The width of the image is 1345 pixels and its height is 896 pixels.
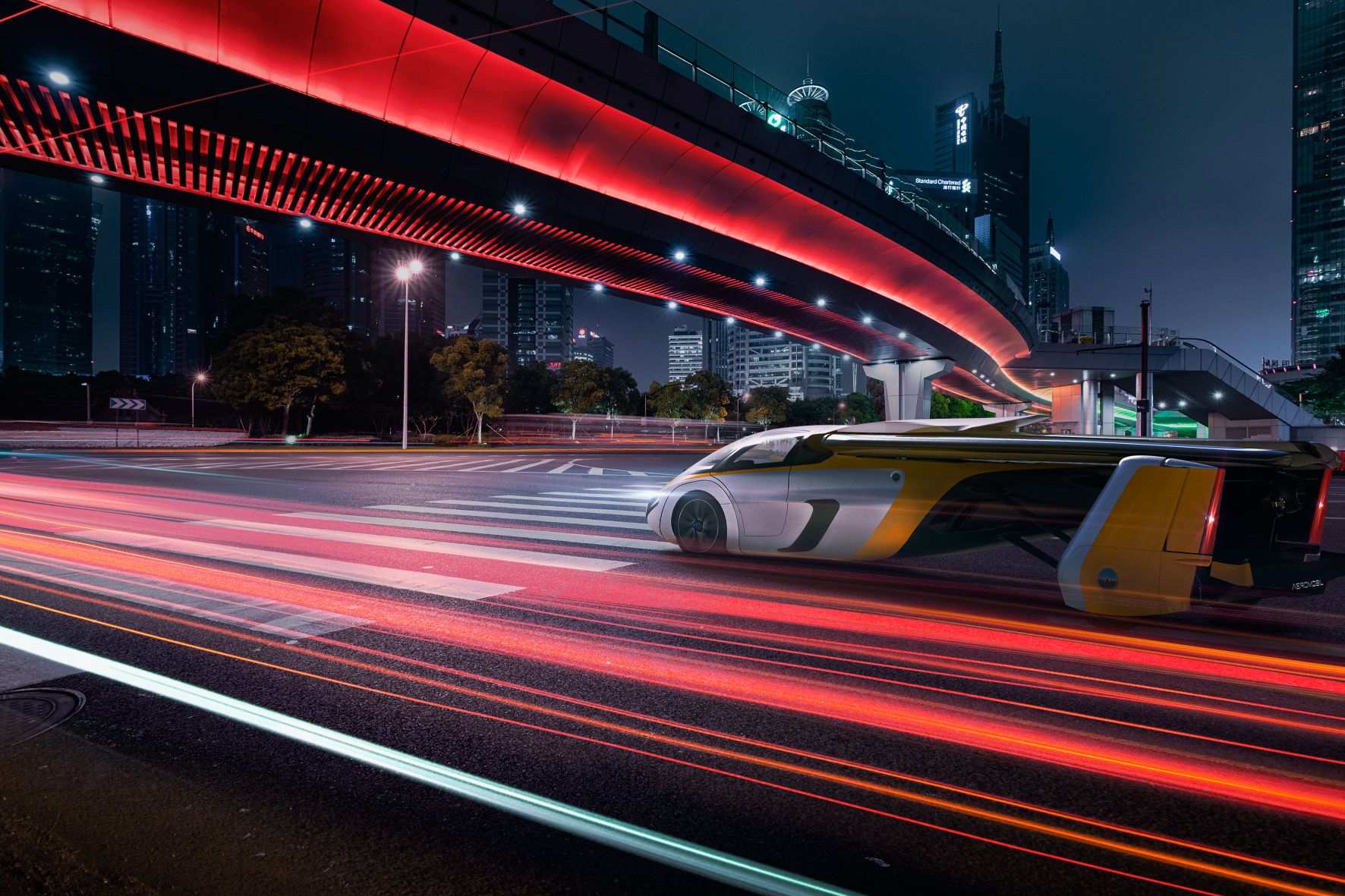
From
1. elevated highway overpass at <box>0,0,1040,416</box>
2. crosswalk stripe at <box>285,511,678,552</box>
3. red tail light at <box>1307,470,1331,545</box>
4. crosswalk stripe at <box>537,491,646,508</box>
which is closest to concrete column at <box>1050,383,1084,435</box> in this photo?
elevated highway overpass at <box>0,0,1040,416</box>

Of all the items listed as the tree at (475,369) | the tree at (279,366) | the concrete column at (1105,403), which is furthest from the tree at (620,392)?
the concrete column at (1105,403)

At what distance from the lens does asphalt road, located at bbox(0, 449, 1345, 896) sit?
2.01m

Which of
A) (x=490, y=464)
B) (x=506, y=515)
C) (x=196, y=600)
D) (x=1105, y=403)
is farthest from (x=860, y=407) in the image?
(x=196, y=600)

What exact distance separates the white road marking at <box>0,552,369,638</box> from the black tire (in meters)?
3.28

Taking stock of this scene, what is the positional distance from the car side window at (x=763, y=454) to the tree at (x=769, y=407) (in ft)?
261

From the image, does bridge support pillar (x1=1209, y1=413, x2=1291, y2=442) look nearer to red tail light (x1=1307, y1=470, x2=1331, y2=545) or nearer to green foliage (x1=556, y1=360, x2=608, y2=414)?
red tail light (x1=1307, y1=470, x2=1331, y2=545)

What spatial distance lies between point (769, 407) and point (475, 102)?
7670 cm

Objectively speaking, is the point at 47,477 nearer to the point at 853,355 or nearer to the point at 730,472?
the point at 730,472

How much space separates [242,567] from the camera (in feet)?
20.2

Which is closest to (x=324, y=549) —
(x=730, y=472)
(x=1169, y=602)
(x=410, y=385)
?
(x=730, y=472)

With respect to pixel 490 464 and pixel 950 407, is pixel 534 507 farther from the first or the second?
pixel 950 407

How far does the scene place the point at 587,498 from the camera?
40.1 feet

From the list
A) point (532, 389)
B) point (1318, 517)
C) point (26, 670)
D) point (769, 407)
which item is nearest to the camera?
point (26, 670)

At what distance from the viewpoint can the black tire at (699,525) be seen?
6598 millimetres
